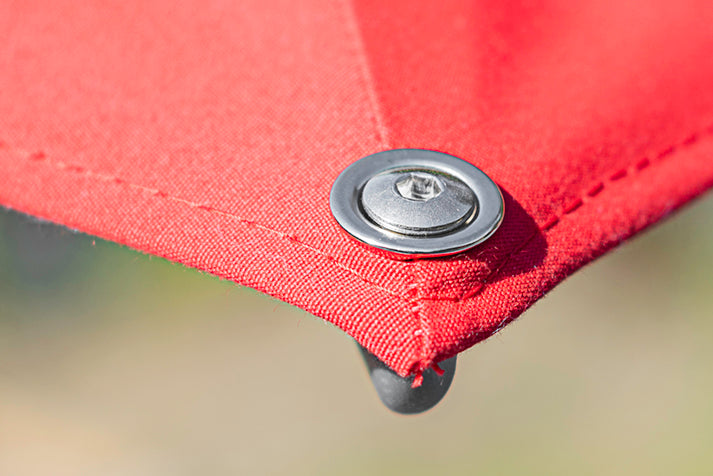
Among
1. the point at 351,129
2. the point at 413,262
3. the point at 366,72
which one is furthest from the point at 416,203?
the point at 366,72

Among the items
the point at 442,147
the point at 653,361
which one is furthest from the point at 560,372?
the point at 442,147

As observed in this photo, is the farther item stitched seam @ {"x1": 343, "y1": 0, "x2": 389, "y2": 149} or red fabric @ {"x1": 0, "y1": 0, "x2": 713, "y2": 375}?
stitched seam @ {"x1": 343, "y1": 0, "x2": 389, "y2": 149}

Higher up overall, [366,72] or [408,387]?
[366,72]

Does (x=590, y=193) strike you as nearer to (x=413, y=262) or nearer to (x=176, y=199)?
(x=413, y=262)

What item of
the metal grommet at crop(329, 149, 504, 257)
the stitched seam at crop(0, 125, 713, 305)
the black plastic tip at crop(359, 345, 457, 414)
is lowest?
the black plastic tip at crop(359, 345, 457, 414)

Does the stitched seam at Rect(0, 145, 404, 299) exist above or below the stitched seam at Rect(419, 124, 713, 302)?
above

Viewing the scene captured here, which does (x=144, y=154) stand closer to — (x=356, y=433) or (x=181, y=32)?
(x=181, y=32)

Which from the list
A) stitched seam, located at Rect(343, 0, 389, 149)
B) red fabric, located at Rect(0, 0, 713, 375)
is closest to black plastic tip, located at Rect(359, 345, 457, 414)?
red fabric, located at Rect(0, 0, 713, 375)

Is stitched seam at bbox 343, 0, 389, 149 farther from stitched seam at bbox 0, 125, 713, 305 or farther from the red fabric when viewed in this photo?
stitched seam at bbox 0, 125, 713, 305

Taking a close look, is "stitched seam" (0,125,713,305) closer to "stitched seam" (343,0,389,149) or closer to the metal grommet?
the metal grommet
